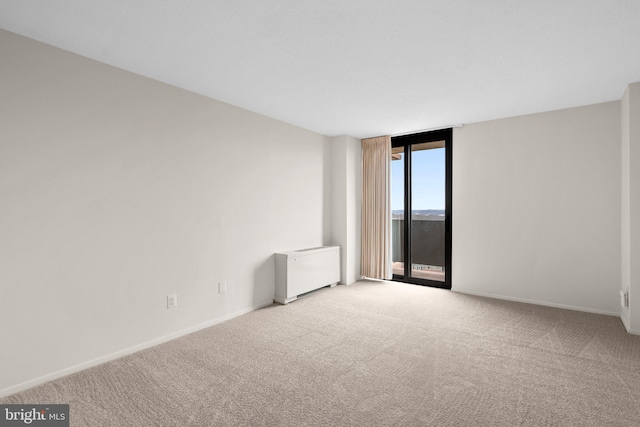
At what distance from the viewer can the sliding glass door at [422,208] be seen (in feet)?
15.3

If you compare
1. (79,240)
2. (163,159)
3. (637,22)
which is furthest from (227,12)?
(637,22)

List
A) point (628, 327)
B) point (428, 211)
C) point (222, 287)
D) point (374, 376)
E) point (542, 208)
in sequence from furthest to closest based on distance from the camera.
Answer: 1. point (428, 211)
2. point (542, 208)
3. point (222, 287)
4. point (628, 327)
5. point (374, 376)

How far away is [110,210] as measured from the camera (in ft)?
8.35

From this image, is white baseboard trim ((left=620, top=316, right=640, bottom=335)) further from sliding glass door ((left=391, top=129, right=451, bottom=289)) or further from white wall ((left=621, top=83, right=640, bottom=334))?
sliding glass door ((left=391, top=129, right=451, bottom=289))

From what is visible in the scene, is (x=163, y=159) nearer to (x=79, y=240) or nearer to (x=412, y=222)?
(x=79, y=240)

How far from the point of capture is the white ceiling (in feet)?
6.25

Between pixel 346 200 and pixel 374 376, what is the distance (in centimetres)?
306

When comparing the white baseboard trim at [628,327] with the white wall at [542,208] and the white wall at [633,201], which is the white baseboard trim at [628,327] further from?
the white wall at [542,208]

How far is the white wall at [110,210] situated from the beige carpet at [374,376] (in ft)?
0.93

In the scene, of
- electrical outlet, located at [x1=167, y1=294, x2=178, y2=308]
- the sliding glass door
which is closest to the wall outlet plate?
the sliding glass door

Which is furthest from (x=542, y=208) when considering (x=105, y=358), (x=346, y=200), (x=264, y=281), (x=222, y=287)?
(x=105, y=358)

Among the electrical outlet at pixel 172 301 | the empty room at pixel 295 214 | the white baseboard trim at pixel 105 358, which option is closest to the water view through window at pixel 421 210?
the empty room at pixel 295 214

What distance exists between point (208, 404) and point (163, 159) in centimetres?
209

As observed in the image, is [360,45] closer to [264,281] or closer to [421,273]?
[264,281]
